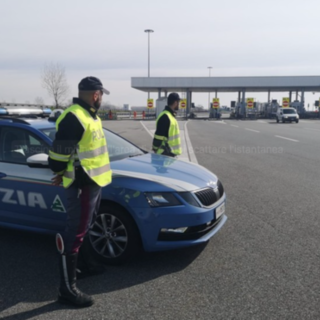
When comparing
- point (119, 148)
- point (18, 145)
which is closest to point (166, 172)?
point (119, 148)

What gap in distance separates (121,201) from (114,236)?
423 millimetres

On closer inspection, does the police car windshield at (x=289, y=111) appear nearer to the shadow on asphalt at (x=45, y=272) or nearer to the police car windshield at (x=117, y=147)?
the police car windshield at (x=117, y=147)

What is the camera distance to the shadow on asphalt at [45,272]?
3.31 m

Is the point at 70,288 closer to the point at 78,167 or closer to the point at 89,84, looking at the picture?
the point at 78,167

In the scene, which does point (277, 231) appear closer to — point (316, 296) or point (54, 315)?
point (316, 296)

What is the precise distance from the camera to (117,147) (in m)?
5.16

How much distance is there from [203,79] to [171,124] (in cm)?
5109

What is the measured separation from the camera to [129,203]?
12.5 feet

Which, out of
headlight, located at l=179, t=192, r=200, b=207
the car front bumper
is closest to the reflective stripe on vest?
the car front bumper

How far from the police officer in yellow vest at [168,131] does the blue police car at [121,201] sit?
1379 mm

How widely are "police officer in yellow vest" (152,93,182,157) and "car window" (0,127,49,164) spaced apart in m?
2.15

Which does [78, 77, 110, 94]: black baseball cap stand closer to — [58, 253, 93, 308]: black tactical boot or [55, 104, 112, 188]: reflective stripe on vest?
[55, 104, 112, 188]: reflective stripe on vest

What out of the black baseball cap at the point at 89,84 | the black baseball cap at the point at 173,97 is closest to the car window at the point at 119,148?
the black baseball cap at the point at 173,97

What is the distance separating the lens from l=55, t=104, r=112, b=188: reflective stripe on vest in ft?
10.2
